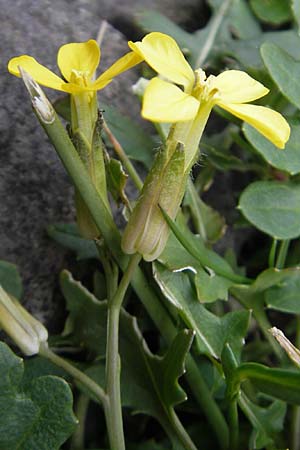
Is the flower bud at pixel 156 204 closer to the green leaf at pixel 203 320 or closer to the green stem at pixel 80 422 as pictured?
the green leaf at pixel 203 320

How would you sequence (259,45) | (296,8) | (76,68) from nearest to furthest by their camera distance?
(76,68), (296,8), (259,45)

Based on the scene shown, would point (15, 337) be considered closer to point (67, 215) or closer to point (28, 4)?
point (67, 215)

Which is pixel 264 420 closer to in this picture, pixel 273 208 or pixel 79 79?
pixel 273 208

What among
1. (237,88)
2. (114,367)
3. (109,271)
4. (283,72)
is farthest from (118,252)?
(283,72)

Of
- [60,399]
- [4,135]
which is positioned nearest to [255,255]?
[4,135]

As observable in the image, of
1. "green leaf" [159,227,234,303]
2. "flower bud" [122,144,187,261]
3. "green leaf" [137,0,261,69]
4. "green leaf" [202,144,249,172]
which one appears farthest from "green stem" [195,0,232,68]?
"flower bud" [122,144,187,261]

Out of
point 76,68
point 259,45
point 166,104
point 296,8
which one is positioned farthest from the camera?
point 259,45

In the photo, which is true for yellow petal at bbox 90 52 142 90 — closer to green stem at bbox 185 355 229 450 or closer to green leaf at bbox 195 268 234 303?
green leaf at bbox 195 268 234 303
